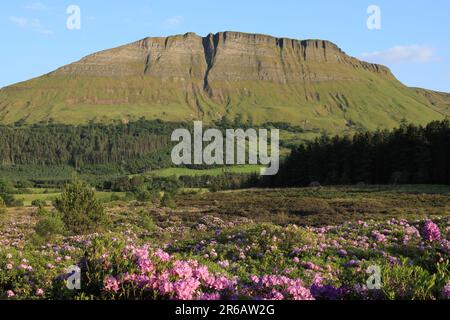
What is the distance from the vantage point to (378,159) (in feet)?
299

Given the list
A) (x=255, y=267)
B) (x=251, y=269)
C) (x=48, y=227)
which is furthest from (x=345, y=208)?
(x=251, y=269)

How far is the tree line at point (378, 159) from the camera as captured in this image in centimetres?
8019

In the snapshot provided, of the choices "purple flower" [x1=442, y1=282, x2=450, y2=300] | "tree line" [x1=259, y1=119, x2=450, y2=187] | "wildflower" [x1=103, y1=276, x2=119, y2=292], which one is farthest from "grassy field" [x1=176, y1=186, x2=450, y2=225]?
"wildflower" [x1=103, y1=276, x2=119, y2=292]

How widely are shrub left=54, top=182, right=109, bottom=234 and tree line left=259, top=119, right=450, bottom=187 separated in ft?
200

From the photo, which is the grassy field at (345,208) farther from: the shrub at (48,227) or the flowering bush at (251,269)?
the shrub at (48,227)

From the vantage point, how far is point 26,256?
1533cm

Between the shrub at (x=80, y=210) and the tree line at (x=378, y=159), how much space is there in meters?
61.0

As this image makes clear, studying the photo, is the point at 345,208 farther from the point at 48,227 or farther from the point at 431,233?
the point at 48,227

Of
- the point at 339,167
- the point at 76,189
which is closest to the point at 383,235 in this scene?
the point at 76,189

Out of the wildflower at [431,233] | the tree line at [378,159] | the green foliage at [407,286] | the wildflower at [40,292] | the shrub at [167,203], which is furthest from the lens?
the tree line at [378,159]

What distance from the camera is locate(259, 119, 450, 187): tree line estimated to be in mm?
80188

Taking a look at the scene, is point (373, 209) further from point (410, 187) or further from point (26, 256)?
point (26, 256)

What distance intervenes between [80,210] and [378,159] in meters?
68.2

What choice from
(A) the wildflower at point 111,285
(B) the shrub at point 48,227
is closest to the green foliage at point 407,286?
(A) the wildflower at point 111,285
